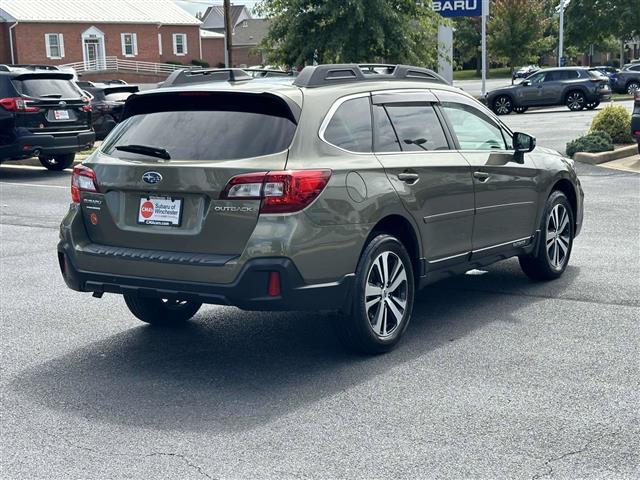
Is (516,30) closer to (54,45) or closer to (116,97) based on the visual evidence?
(54,45)

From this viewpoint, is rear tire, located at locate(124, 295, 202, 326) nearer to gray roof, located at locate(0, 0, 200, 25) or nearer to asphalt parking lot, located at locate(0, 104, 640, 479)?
asphalt parking lot, located at locate(0, 104, 640, 479)

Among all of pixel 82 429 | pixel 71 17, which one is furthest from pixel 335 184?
pixel 71 17

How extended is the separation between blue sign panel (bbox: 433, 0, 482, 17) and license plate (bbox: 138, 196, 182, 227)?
3260 cm

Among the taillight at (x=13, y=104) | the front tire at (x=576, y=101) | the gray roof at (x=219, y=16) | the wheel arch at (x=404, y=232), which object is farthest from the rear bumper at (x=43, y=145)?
the gray roof at (x=219, y=16)

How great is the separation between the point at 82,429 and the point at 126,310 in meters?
2.75

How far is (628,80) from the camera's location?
4612cm

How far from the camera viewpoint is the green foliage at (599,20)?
61062mm

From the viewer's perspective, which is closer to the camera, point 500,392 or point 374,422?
point 374,422

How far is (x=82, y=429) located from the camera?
5152 millimetres

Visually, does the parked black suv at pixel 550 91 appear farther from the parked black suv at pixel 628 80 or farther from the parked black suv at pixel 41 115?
the parked black suv at pixel 41 115

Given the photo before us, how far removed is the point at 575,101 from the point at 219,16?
93.0 m

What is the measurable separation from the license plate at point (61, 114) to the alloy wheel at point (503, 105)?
22.1 metres

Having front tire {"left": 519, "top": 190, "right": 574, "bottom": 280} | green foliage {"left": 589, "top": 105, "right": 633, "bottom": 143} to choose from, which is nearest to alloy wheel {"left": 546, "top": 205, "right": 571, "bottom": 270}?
front tire {"left": 519, "top": 190, "right": 574, "bottom": 280}

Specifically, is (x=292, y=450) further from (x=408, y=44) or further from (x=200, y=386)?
(x=408, y=44)
